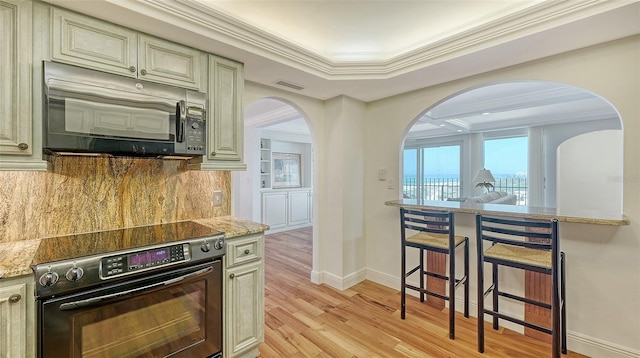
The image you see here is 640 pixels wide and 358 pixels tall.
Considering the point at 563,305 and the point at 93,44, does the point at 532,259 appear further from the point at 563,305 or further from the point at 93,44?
the point at 93,44

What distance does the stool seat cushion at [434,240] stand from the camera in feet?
7.93

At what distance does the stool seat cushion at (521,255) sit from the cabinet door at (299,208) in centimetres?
480

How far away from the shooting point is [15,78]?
1.41 metres

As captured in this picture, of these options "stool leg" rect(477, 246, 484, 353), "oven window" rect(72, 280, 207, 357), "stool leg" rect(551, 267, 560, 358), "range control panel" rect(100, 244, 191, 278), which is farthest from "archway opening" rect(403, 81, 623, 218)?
"oven window" rect(72, 280, 207, 357)

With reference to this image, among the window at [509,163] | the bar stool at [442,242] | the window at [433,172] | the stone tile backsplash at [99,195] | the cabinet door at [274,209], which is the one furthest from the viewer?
the window at [433,172]

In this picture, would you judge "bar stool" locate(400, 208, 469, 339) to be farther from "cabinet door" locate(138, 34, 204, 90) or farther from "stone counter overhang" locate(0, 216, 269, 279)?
"cabinet door" locate(138, 34, 204, 90)

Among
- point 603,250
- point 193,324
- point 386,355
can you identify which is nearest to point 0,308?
point 193,324

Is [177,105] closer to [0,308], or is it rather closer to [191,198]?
[191,198]

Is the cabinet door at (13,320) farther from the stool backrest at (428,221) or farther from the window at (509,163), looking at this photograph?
the window at (509,163)

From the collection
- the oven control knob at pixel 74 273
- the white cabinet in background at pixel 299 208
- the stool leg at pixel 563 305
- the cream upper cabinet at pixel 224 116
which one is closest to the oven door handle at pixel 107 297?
the oven control knob at pixel 74 273

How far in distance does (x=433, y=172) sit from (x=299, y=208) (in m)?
4.09

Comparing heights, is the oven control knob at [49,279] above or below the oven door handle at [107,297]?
above

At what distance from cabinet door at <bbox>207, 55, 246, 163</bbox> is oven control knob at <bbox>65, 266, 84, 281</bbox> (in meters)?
1.01

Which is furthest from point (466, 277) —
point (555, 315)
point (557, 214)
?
point (557, 214)
